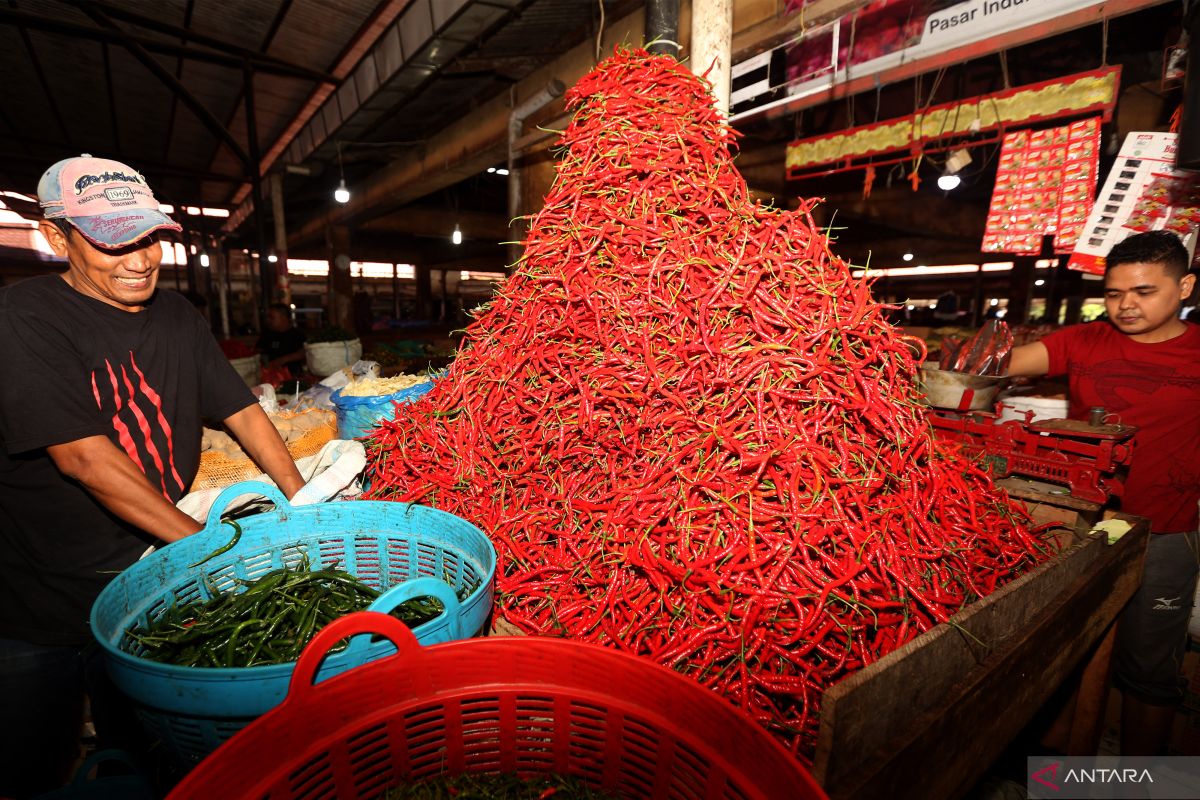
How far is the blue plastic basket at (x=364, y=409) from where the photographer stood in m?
3.38

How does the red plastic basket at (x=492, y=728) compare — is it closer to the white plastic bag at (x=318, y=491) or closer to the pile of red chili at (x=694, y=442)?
the pile of red chili at (x=694, y=442)

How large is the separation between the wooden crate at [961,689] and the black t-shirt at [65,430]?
8.05 ft

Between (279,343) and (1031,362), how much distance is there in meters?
8.64

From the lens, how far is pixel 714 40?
318 cm

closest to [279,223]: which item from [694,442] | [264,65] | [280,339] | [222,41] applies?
[264,65]

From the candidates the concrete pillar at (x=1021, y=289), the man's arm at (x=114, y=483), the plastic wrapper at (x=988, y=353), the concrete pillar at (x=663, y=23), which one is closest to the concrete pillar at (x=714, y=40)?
the concrete pillar at (x=663, y=23)

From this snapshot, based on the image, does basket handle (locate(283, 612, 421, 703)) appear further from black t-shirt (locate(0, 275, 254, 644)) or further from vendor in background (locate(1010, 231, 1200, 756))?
vendor in background (locate(1010, 231, 1200, 756))

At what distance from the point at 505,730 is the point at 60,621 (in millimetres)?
1803

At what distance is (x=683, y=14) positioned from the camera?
15.3 ft

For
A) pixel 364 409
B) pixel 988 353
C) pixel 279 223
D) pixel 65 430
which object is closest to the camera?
pixel 65 430

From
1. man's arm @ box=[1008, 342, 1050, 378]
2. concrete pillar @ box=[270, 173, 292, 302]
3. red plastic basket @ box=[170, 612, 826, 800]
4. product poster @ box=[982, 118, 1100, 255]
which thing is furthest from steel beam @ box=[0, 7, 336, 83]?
man's arm @ box=[1008, 342, 1050, 378]

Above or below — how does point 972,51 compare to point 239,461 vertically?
above

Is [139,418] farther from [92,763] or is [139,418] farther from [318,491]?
[92,763]

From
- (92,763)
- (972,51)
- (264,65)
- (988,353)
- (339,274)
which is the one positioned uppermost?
(264,65)
